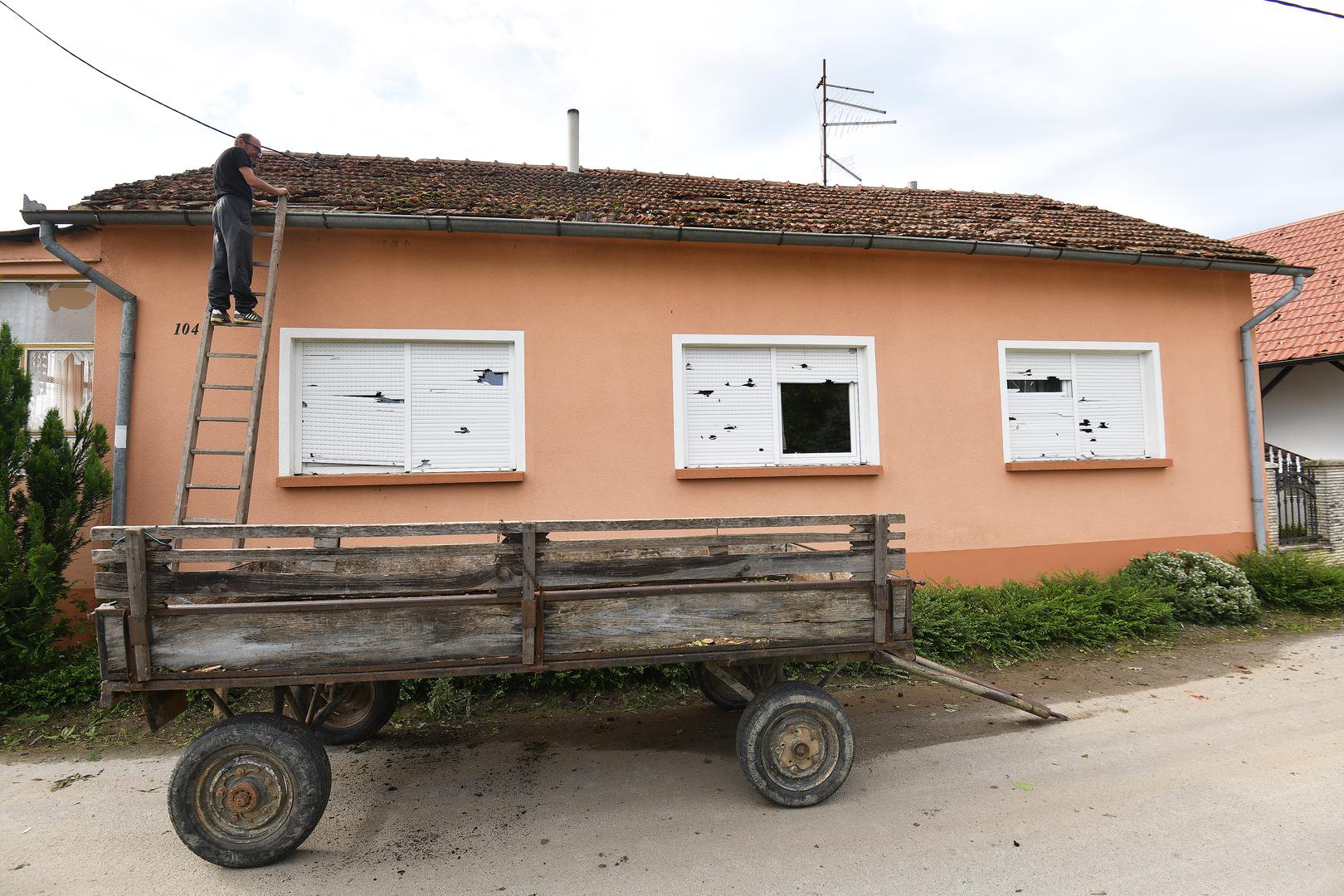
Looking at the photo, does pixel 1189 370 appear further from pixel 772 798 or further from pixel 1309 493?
pixel 772 798

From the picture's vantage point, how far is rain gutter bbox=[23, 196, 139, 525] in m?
5.56

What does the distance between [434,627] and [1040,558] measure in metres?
6.16

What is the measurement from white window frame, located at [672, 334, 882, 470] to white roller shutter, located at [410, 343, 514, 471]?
4.84 feet

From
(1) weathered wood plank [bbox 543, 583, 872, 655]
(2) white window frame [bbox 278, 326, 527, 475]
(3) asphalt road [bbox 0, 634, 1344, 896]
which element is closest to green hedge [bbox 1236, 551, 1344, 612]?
(3) asphalt road [bbox 0, 634, 1344, 896]

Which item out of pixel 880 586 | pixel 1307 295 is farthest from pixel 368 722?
pixel 1307 295

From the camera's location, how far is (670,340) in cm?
655

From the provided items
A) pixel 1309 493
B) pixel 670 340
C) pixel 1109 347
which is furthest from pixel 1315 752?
pixel 1309 493

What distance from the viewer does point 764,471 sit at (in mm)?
6559

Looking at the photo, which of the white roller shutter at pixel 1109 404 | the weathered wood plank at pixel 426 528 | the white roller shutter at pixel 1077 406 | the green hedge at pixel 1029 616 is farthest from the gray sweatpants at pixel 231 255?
the white roller shutter at pixel 1109 404

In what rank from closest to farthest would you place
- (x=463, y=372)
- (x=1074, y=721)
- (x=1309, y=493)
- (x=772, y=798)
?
(x=772, y=798), (x=1074, y=721), (x=463, y=372), (x=1309, y=493)

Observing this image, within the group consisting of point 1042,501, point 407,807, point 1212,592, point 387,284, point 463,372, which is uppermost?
point 387,284

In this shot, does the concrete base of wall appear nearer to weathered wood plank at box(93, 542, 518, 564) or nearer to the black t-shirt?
weathered wood plank at box(93, 542, 518, 564)

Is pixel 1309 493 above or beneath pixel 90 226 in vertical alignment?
beneath

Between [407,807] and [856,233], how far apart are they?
5.64m
